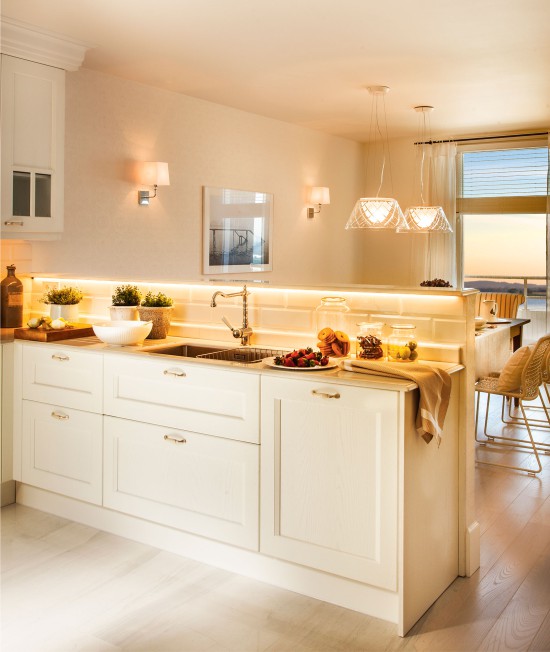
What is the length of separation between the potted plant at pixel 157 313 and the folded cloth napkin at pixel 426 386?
121 cm

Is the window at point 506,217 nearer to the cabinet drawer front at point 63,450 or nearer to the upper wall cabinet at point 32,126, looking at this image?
the upper wall cabinet at point 32,126

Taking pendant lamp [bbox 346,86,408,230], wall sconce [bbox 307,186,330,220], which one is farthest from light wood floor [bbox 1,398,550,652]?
wall sconce [bbox 307,186,330,220]

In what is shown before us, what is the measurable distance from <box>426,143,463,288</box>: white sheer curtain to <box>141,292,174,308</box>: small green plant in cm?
464

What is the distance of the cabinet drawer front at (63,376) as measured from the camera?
3295 mm

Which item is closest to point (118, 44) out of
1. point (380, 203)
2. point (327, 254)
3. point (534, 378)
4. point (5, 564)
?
point (380, 203)

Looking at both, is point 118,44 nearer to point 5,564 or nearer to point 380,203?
point 380,203

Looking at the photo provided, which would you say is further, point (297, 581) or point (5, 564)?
point (5, 564)

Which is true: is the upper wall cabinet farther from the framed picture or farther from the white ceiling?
the framed picture

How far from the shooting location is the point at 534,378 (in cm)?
448

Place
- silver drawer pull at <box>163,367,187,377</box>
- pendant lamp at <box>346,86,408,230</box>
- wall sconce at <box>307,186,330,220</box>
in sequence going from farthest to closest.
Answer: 1. wall sconce at <box>307,186,330,220</box>
2. pendant lamp at <box>346,86,408,230</box>
3. silver drawer pull at <box>163,367,187,377</box>

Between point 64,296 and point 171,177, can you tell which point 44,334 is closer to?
point 64,296

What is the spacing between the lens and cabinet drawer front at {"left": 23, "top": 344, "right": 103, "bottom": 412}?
329 cm

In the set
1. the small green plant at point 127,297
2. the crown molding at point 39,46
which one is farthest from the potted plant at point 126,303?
the crown molding at point 39,46

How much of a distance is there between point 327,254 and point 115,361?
447 cm
